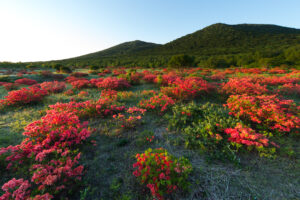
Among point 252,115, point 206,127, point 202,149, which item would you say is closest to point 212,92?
point 252,115

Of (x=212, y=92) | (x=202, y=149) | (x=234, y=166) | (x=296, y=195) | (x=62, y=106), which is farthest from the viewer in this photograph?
(x=212, y=92)

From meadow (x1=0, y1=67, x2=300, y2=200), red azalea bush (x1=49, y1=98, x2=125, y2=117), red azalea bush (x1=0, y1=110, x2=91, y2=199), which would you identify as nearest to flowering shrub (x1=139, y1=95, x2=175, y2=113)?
meadow (x1=0, y1=67, x2=300, y2=200)

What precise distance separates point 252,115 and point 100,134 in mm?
4840

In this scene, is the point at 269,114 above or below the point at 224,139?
above

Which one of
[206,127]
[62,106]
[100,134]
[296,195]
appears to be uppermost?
[62,106]

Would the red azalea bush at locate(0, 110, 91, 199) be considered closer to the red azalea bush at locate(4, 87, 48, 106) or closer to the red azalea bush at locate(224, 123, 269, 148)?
the red azalea bush at locate(224, 123, 269, 148)

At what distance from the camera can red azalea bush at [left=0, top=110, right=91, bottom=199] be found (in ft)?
6.13

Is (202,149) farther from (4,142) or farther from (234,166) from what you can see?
(4,142)

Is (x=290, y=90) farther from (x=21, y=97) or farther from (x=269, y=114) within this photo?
(x=21, y=97)

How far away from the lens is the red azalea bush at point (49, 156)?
1.87m

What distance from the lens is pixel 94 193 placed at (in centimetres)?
208

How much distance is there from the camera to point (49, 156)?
8.40 feet

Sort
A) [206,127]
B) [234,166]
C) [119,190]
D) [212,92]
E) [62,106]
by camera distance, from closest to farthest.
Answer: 1. [119,190]
2. [234,166]
3. [206,127]
4. [62,106]
5. [212,92]

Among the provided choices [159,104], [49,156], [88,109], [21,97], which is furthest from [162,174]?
[21,97]
